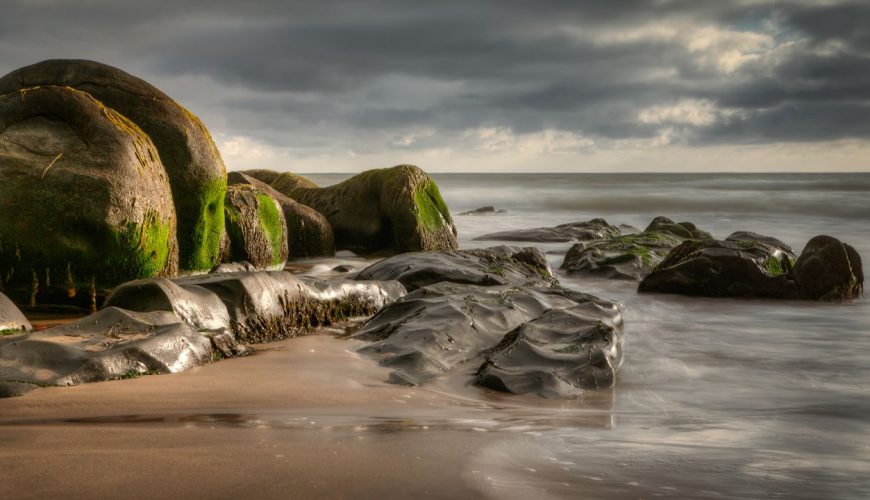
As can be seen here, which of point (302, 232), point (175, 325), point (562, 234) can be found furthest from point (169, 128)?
point (562, 234)

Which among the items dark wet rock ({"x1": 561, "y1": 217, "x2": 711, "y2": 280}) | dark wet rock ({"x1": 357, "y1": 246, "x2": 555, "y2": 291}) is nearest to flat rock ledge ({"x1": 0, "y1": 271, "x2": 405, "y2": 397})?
dark wet rock ({"x1": 357, "y1": 246, "x2": 555, "y2": 291})

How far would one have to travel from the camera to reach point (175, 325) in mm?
4051

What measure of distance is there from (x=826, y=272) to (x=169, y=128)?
273 inches

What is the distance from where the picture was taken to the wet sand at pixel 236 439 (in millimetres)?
2080

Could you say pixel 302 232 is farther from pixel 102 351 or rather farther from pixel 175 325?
pixel 102 351

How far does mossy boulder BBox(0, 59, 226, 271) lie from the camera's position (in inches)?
279

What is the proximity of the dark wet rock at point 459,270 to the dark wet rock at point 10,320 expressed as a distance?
3464 mm

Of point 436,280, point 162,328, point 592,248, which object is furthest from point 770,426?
point 592,248

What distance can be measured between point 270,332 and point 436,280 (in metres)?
2.26

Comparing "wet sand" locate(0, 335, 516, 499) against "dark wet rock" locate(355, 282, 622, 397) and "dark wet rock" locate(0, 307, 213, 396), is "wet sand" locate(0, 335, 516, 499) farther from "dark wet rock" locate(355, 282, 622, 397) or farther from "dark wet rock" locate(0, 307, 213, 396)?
"dark wet rock" locate(355, 282, 622, 397)

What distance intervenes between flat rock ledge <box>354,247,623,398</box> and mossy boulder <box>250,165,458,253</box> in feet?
15.3

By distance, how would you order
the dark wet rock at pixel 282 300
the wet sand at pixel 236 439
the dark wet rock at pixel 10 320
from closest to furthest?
the wet sand at pixel 236 439, the dark wet rock at pixel 10 320, the dark wet rock at pixel 282 300

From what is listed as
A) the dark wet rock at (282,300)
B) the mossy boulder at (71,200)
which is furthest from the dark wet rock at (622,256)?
the mossy boulder at (71,200)

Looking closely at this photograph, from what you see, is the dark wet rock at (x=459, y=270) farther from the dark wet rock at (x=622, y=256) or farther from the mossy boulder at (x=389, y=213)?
the mossy boulder at (x=389, y=213)
